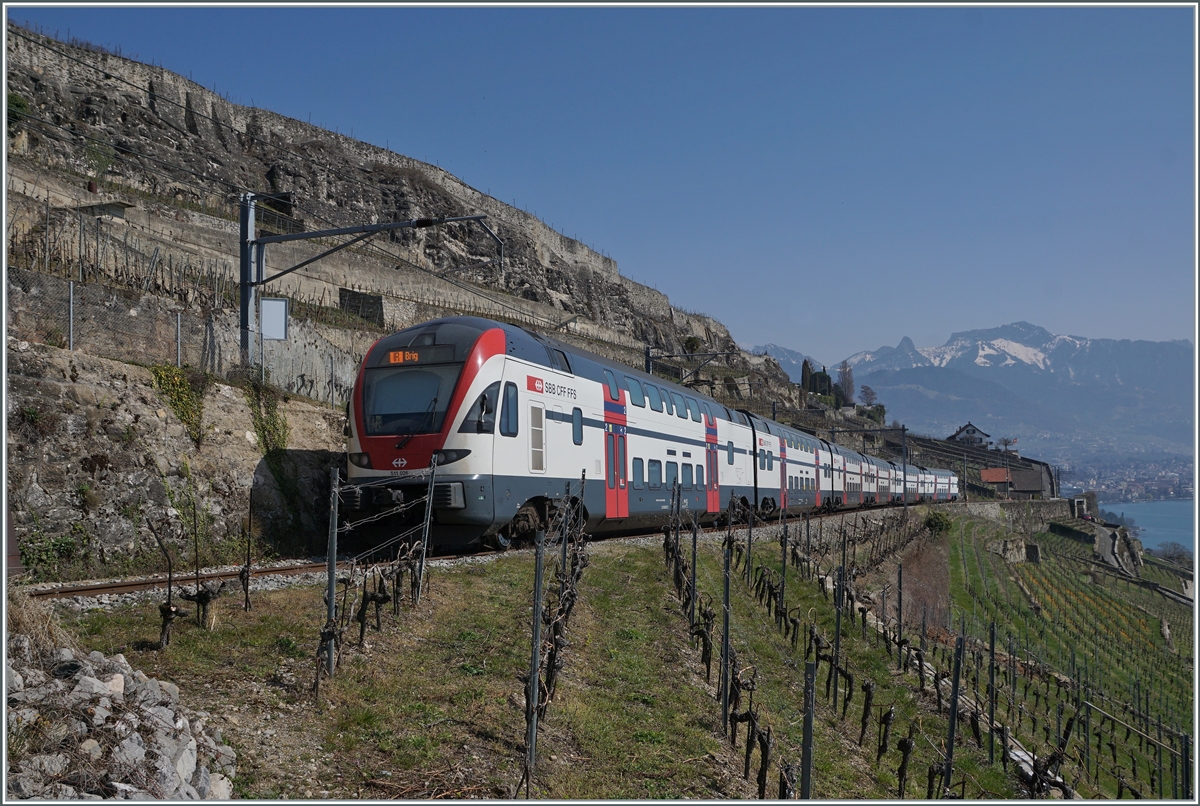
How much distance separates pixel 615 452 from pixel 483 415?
5.47 metres

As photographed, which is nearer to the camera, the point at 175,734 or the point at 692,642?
the point at 175,734

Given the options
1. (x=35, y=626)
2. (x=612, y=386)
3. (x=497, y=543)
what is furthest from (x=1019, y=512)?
(x=35, y=626)

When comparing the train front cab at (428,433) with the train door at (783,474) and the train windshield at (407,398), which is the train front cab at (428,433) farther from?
the train door at (783,474)

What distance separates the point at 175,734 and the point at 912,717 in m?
10.1

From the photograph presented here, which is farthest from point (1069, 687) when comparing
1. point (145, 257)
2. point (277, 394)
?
point (145, 257)

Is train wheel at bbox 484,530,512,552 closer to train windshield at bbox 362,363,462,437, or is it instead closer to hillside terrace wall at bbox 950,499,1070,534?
train windshield at bbox 362,363,462,437

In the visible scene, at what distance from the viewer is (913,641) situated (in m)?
18.8

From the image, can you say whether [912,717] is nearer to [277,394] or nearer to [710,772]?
[710,772]

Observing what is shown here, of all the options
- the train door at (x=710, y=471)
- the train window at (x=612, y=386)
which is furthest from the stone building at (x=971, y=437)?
the train window at (x=612, y=386)

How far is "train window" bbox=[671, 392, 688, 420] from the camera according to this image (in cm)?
2395

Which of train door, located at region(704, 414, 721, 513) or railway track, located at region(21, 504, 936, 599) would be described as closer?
railway track, located at region(21, 504, 936, 599)

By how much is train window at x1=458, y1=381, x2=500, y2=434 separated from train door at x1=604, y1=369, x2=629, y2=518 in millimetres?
4580

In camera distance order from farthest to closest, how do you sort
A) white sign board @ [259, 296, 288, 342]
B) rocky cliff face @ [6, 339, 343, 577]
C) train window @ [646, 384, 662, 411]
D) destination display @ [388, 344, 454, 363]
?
train window @ [646, 384, 662, 411]
white sign board @ [259, 296, 288, 342]
destination display @ [388, 344, 454, 363]
rocky cliff face @ [6, 339, 343, 577]

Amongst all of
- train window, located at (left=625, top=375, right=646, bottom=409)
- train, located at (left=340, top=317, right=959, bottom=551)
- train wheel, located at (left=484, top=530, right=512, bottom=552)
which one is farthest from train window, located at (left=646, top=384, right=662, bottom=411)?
train wheel, located at (left=484, top=530, right=512, bottom=552)
